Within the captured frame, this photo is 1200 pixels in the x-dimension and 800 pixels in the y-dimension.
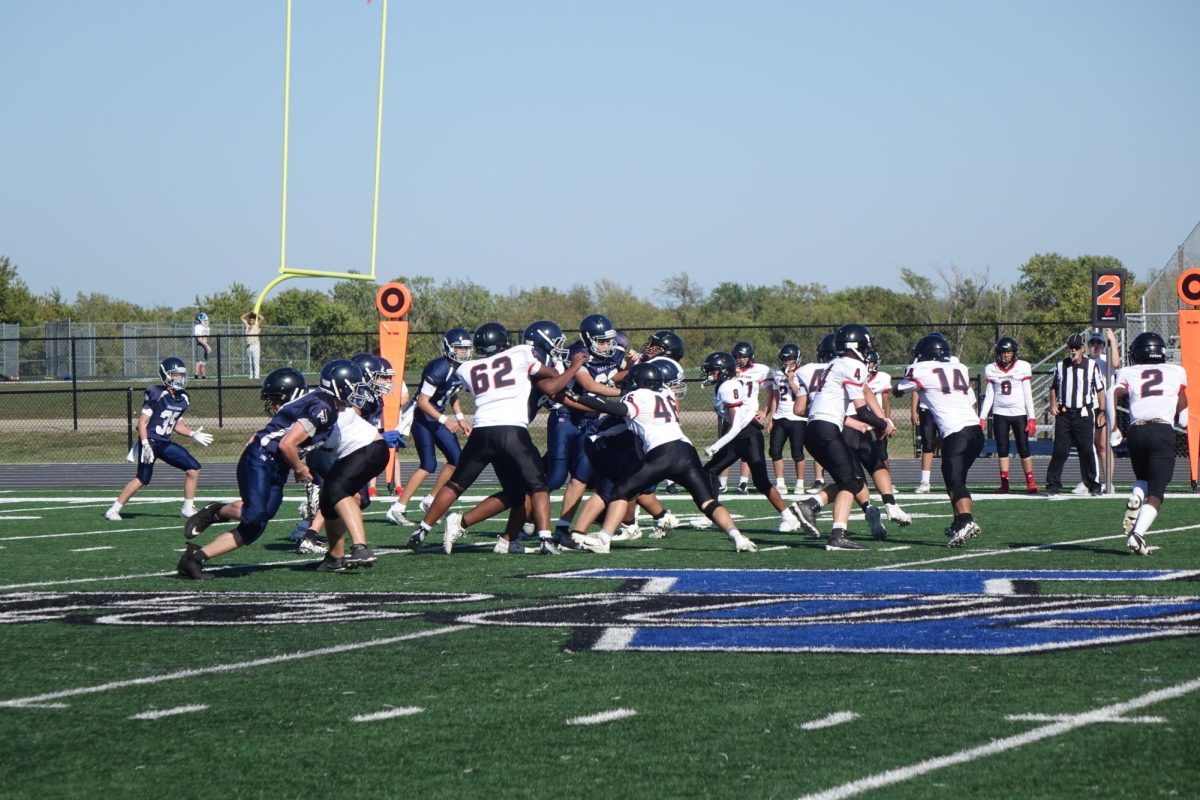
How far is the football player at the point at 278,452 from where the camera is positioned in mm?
9875

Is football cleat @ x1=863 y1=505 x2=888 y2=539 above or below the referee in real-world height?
below

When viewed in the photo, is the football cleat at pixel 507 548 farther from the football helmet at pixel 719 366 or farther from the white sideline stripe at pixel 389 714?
the white sideline stripe at pixel 389 714

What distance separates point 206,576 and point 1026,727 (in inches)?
266

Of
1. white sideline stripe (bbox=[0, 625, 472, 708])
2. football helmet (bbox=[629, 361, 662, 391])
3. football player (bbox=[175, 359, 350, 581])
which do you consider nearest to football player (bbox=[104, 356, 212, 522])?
football player (bbox=[175, 359, 350, 581])

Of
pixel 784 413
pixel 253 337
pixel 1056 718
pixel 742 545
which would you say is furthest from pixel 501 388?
pixel 253 337

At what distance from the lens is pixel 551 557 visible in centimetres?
1174

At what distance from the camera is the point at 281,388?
10.8 meters

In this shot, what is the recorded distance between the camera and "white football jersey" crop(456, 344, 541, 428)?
11562mm

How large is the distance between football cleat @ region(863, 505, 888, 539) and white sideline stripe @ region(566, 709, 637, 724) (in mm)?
7291

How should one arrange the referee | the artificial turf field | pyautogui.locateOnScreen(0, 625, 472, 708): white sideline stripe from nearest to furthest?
the artificial turf field < pyautogui.locateOnScreen(0, 625, 472, 708): white sideline stripe < the referee

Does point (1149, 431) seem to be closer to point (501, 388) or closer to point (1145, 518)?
point (1145, 518)

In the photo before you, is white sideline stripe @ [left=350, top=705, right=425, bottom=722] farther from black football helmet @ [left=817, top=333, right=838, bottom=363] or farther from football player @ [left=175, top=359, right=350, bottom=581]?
black football helmet @ [left=817, top=333, right=838, bottom=363]

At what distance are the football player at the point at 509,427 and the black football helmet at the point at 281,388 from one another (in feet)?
4.45

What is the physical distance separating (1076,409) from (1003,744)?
13.8 meters
